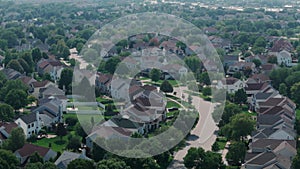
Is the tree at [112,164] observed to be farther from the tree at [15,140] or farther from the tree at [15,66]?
the tree at [15,66]

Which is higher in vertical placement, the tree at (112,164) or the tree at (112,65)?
the tree at (112,164)

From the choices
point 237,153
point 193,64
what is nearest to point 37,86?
point 193,64

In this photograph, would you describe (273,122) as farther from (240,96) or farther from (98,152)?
(98,152)

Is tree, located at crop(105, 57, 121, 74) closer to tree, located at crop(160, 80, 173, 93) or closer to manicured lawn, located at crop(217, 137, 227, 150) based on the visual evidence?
tree, located at crop(160, 80, 173, 93)

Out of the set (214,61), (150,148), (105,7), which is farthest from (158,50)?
(105,7)

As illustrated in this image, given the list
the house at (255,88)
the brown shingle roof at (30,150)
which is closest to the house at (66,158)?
the brown shingle roof at (30,150)

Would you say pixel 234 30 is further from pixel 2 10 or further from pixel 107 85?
pixel 2 10
